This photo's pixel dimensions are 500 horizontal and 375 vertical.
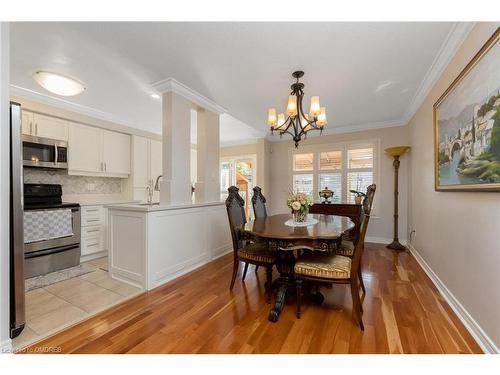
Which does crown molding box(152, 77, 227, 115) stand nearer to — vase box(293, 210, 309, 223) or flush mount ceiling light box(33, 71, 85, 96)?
flush mount ceiling light box(33, 71, 85, 96)

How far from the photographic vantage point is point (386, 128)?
4.29 m

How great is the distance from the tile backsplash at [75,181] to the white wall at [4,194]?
2396 millimetres

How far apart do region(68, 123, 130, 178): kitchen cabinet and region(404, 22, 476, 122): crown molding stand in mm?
4783

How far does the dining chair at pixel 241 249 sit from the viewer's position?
215cm

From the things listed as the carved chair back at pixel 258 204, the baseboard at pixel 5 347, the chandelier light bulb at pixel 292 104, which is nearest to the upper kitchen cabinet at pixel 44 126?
the baseboard at pixel 5 347

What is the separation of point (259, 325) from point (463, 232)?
190 centimetres

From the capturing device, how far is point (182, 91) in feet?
9.20

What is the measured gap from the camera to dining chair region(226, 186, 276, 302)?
215 cm

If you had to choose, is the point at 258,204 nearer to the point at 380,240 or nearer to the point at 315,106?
the point at 315,106

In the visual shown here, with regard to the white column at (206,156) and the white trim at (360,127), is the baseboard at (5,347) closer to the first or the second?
the white column at (206,156)

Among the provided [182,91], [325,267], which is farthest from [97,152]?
[325,267]

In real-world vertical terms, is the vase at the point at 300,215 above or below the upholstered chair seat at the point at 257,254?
above
